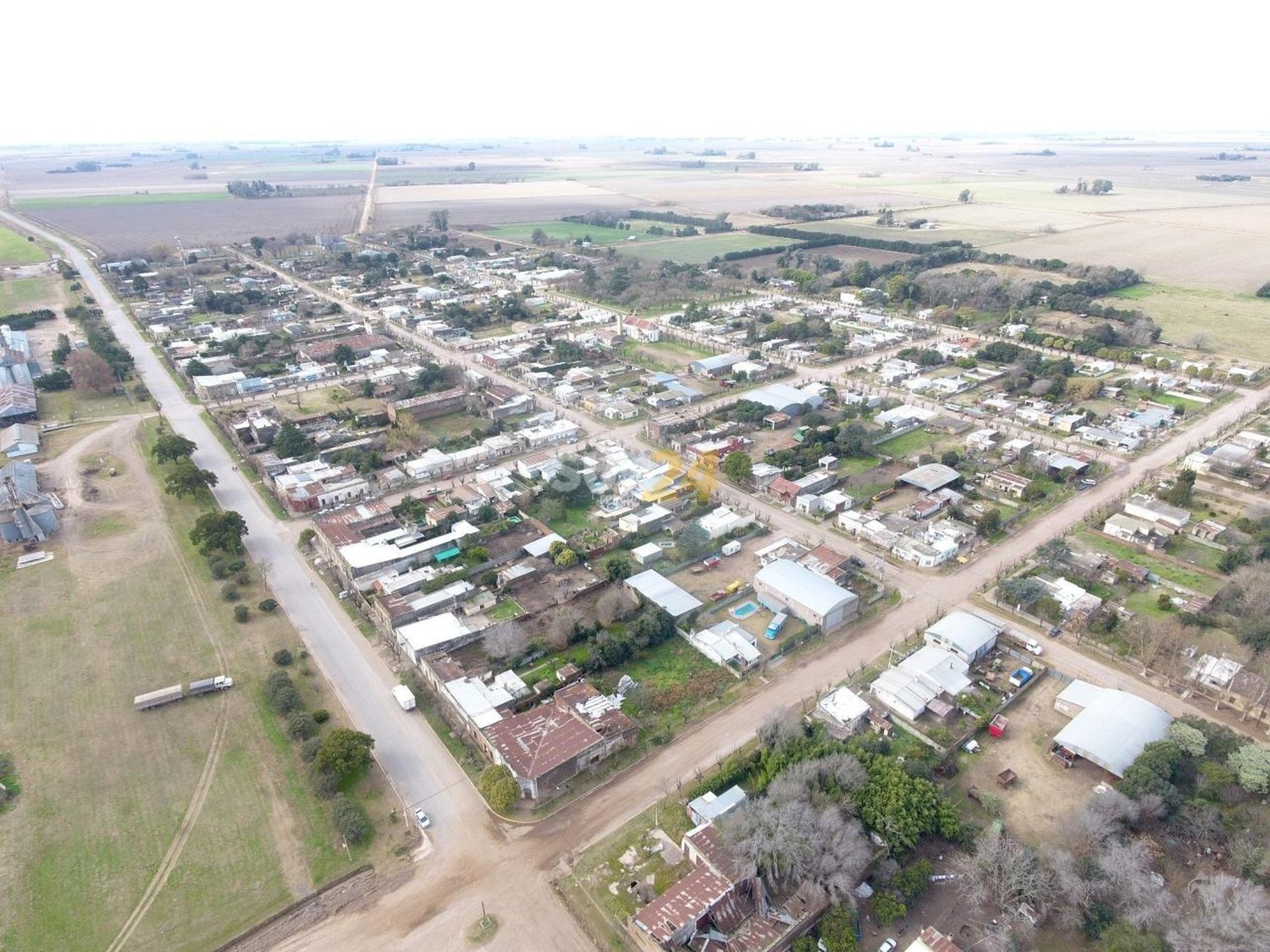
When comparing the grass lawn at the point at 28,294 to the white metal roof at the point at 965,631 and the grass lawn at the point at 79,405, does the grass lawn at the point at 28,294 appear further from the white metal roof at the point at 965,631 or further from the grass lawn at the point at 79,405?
the white metal roof at the point at 965,631

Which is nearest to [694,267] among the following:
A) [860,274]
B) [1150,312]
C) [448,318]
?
[860,274]

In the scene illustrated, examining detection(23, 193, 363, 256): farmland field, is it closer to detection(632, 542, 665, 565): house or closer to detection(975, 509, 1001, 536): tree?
detection(632, 542, 665, 565): house

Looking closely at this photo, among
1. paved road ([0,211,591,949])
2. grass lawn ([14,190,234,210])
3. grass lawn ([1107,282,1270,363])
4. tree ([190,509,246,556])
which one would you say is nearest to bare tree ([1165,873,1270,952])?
paved road ([0,211,591,949])

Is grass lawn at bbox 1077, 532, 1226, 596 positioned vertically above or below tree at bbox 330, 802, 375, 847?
above

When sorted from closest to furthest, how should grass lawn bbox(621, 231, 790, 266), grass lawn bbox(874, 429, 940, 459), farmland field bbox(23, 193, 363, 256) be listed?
grass lawn bbox(874, 429, 940, 459) < grass lawn bbox(621, 231, 790, 266) < farmland field bbox(23, 193, 363, 256)

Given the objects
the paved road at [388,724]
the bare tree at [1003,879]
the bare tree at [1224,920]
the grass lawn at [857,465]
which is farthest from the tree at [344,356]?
the bare tree at [1224,920]

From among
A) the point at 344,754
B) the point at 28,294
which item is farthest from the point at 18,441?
the point at 28,294

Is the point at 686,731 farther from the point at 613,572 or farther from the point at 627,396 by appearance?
the point at 627,396
